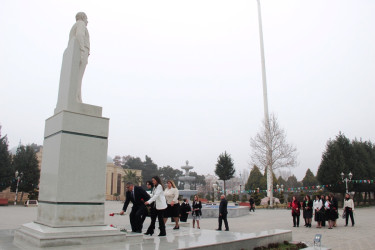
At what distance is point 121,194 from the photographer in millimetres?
72312

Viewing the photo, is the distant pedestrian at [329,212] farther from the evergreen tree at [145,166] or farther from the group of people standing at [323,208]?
the evergreen tree at [145,166]

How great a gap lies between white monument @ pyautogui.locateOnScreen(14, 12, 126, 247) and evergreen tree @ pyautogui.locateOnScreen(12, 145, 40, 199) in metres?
39.0

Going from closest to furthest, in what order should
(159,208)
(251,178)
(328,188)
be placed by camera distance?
(159,208) < (328,188) < (251,178)

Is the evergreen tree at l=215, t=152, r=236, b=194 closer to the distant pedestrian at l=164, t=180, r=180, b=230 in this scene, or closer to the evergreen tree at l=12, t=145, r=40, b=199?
the evergreen tree at l=12, t=145, r=40, b=199

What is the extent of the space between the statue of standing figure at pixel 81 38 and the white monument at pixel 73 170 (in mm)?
23

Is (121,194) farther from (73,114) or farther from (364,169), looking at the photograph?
(73,114)

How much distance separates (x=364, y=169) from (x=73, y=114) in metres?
37.9

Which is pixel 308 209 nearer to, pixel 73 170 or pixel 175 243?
pixel 175 243

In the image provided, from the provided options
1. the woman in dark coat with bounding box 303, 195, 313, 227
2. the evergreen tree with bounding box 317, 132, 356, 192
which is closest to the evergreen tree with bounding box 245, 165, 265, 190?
the evergreen tree with bounding box 317, 132, 356, 192

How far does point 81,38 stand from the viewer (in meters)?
7.28

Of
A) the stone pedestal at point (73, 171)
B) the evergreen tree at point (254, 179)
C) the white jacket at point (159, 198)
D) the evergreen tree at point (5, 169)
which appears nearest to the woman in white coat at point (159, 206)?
the white jacket at point (159, 198)

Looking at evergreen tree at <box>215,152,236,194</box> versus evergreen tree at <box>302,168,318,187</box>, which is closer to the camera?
evergreen tree at <box>215,152,236,194</box>

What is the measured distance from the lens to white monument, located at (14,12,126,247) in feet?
20.0

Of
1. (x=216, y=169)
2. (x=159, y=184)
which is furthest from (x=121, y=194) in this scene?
(x=159, y=184)
